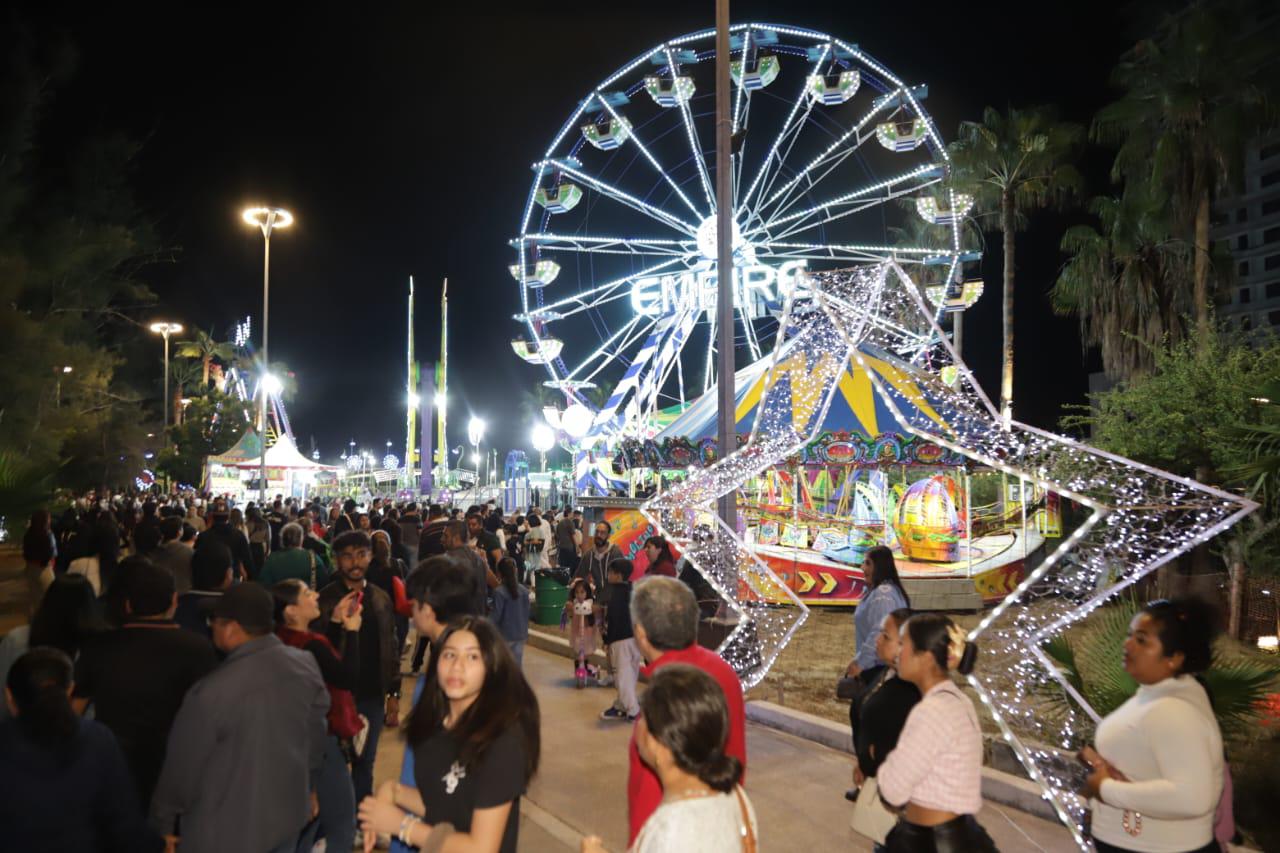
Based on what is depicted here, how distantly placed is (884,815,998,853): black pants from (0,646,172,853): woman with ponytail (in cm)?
237

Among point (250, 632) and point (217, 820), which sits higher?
point (250, 632)

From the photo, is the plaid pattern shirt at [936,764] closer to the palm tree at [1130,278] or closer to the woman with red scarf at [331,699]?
the woman with red scarf at [331,699]

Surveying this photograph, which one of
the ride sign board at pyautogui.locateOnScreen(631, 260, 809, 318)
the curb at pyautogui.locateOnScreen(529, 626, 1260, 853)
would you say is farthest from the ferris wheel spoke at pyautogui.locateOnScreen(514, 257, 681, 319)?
the curb at pyautogui.locateOnScreen(529, 626, 1260, 853)

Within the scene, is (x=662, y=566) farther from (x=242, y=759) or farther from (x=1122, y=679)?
(x=242, y=759)

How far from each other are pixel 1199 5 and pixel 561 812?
2032 cm

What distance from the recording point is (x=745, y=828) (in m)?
2.13

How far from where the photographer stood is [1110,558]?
473 cm

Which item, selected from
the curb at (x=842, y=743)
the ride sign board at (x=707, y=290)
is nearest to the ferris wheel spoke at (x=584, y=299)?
the ride sign board at (x=707, y=290)

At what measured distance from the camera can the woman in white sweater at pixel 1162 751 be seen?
2.75 metres

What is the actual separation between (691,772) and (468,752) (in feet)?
2.19

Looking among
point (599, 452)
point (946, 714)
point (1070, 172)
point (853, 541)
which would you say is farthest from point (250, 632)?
point (1070, 172)

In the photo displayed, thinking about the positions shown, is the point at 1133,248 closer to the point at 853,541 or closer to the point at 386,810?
the point at 853,541

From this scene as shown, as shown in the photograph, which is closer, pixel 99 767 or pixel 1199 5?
pixel 99 767

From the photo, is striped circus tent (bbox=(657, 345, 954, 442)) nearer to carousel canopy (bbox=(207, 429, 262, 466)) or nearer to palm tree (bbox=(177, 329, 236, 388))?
carousel canopy (bbox=(207, 429, 262, 466))
